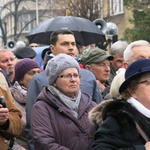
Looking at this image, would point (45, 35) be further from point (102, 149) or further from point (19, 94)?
point (102, 149)

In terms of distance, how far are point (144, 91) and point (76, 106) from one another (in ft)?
4.63

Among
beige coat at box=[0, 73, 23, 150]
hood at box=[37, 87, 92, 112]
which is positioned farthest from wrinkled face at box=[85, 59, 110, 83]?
hood at box=[37, 87, 92, 112]

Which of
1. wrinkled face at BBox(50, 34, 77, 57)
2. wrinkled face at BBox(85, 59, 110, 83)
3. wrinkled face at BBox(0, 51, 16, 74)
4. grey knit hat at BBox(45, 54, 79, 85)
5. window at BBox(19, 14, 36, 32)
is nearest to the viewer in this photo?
grey knit hat at BBox(45, 54, 79, 85)

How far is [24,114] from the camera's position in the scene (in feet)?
22.2

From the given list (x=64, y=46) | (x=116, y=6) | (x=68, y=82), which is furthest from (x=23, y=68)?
(x=116, y=6)

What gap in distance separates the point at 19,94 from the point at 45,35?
4433 millimetres

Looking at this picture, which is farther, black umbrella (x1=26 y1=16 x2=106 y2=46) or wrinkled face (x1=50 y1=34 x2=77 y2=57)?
black umbrella (x1=26 y1=16 x2=106 y2=46)

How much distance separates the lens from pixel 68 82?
5.73m

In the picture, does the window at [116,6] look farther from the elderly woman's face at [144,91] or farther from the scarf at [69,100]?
the elderly woman's face at [144,91]

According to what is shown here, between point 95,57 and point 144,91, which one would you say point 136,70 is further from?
point 95,57

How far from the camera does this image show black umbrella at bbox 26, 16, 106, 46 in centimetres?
1118

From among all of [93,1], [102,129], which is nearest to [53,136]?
[102,129]

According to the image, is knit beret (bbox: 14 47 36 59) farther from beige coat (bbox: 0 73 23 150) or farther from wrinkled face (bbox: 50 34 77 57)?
beige coat (bbox: 0 73 23 150)

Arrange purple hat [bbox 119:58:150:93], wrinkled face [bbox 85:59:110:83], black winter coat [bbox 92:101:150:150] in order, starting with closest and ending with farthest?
black winter coat [bbox 92:101:150:150]
purple hat [bbox 119:58:150:93]
wrinkled face [bbox 85:59:110:83]
